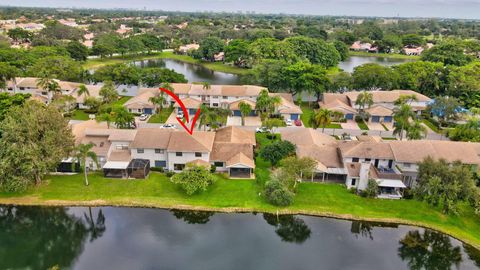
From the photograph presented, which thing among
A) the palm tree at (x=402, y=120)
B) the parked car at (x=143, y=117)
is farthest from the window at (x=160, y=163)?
the palm tree at (x=402, y=120)

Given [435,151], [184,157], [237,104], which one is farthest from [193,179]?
[237,104]

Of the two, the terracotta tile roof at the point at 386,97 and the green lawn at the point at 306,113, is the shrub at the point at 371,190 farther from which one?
the terracotta tile roof at the point at 386,97

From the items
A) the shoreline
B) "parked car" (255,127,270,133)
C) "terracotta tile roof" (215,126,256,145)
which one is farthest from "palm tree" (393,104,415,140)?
"terracotta tile roof" (215,126,256,145)

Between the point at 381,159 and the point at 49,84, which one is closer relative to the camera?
the point at 381,159

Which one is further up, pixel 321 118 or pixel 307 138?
pixel 321 118

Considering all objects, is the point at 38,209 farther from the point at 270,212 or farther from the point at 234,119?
the point at 234,119

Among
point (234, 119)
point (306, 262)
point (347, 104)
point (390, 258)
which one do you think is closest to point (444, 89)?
point (347, 104)

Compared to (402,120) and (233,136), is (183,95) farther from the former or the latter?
(402,120)
